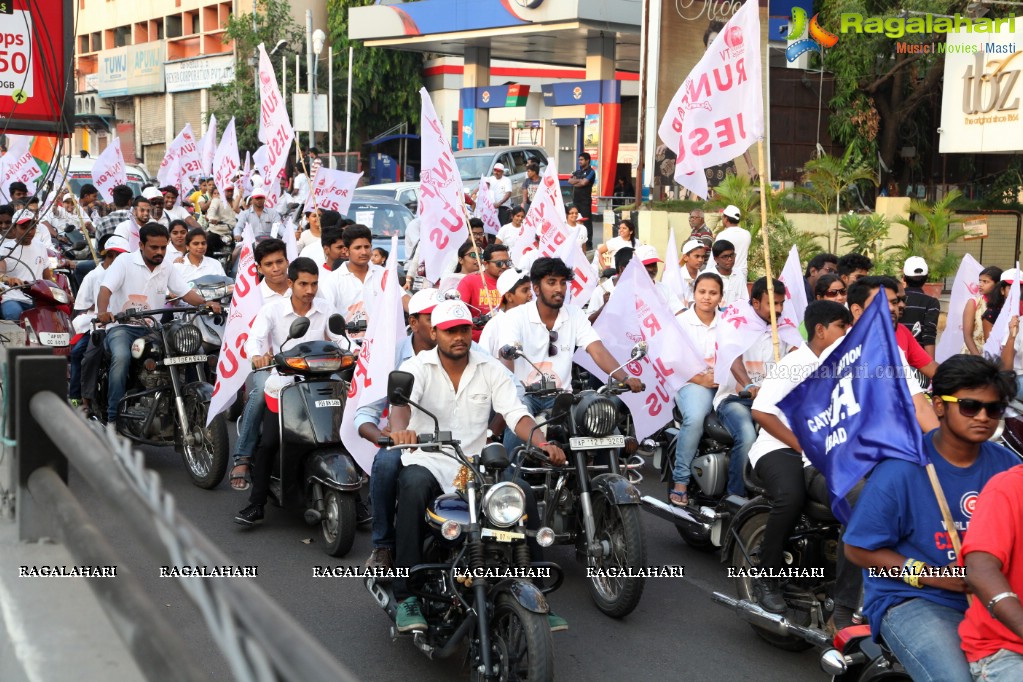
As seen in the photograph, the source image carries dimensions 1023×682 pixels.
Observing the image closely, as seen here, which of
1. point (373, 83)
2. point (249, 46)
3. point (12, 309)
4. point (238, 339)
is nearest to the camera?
point (238, 339)

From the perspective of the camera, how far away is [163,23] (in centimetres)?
5400

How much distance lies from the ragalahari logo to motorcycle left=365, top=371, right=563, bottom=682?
21955 mm

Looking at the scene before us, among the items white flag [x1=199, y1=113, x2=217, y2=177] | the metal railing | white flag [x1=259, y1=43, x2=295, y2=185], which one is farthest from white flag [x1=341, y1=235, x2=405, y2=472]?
white flag [x1=199, y1=113, x2=217, y2=177]

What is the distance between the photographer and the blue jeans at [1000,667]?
3495 mm

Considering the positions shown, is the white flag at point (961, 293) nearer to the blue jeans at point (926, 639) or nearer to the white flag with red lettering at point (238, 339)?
the white flag with red lettering at point (238, 339)

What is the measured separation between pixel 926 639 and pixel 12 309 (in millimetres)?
8751

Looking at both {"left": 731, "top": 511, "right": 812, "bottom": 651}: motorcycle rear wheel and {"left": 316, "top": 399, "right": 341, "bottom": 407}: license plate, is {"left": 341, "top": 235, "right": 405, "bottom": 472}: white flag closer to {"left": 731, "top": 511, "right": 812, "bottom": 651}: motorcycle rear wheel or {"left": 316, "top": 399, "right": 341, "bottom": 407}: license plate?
{"left": 316, "top": 399, "right": 341, "bottom": 407}: license plate

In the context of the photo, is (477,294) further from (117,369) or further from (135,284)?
(117,369)

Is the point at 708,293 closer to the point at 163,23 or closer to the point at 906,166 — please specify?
the point at 906,166

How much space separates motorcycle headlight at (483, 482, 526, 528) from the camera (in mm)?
4973

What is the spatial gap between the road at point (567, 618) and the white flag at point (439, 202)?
444cm

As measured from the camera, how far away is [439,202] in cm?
1170

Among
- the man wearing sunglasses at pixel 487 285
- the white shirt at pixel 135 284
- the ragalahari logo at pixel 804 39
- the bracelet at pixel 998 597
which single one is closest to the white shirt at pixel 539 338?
the man wearing sunglasses at pixel 487 285

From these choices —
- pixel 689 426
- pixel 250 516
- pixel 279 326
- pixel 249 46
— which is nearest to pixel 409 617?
pixel 250 516
